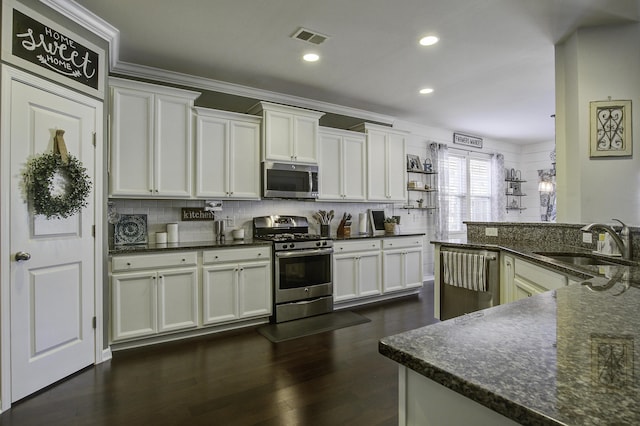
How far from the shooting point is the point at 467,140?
666 cm

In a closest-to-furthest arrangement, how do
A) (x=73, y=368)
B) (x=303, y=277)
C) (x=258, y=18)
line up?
1. (x=73, y=368)
2. (x=258, y=18)
3. (x=303, y=277)

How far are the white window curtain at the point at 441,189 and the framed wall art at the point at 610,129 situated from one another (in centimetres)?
315

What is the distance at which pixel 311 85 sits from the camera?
163 inches

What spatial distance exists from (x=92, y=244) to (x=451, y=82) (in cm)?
411

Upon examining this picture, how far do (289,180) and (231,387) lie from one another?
2.40m

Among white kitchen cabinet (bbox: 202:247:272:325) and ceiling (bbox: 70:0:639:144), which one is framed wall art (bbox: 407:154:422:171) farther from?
white kitchen cabinet (bbox: 202:247:272:325)

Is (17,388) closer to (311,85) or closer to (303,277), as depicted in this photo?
(303,277)

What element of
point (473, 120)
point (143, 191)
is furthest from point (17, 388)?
point (473, 120)

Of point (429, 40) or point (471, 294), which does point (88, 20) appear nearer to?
point (429, 40)

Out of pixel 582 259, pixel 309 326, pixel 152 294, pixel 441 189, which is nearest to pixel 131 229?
pixel 152 294

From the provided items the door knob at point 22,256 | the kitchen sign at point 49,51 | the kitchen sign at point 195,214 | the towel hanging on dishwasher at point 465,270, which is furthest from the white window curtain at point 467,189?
the door knob at point 22,256

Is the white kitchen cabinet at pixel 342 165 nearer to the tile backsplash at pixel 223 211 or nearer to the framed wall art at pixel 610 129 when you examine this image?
the tile backsplash at pixel 223 211

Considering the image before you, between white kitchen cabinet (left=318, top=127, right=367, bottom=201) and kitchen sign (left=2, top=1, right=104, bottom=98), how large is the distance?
2578 millimetres

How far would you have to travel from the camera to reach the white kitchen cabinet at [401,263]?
15.4 feet
